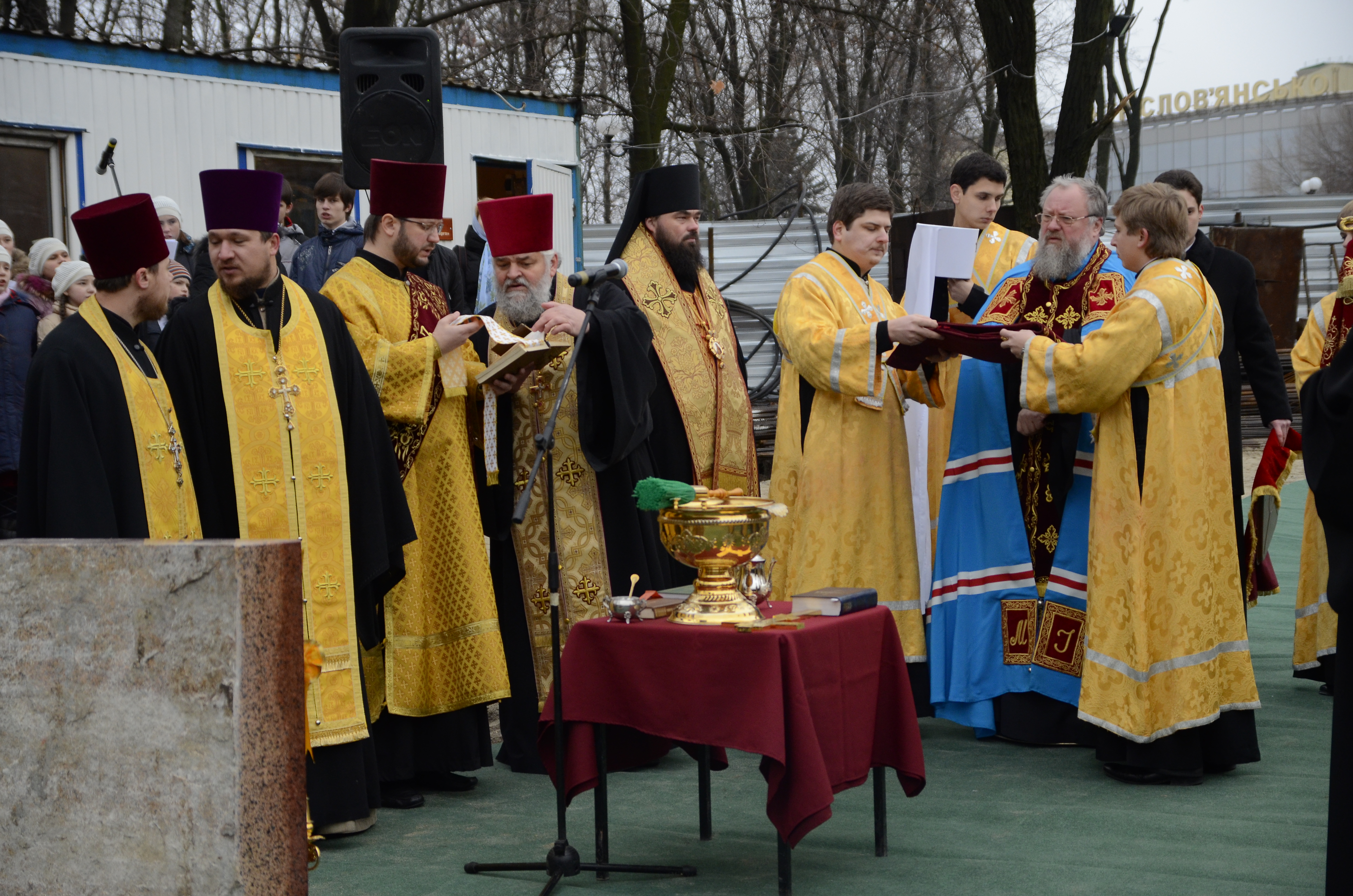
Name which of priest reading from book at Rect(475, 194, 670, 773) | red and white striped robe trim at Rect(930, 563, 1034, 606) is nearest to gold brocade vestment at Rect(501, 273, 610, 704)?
priest reading from book at Rect(475, 194, 670, 773)

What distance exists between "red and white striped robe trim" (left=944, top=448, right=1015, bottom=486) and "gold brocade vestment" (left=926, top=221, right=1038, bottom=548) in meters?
0.07

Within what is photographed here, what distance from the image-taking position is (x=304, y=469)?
4.41 m

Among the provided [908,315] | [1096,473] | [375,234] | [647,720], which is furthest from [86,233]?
[1096,473]

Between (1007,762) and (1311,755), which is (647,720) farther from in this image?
(1311,755)

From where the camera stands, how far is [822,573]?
551 centimetres

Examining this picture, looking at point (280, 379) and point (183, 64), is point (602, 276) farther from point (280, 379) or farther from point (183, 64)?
point (183, 64)

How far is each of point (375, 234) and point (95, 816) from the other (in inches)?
104

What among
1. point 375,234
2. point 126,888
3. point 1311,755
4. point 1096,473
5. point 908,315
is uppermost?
point 375,234

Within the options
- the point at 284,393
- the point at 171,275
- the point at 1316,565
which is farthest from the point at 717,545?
the point at 1316,565

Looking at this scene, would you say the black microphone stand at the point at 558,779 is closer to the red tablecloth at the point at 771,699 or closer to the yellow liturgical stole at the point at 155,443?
the red tablecloth at the point at 771,699

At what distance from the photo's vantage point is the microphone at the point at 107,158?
9.94 meters

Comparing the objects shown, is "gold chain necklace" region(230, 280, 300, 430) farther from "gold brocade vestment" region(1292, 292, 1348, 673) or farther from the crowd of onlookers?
"gold brocade vestment" region(1292, 292, 1348, 673)

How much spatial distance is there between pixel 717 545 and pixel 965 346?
170 cm

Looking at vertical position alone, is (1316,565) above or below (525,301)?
below
